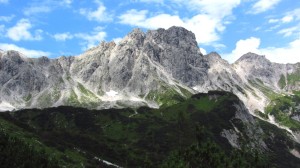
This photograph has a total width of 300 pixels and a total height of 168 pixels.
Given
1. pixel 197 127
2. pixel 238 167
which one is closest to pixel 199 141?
pixel 197 127

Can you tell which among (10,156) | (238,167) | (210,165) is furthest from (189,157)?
(10,156)

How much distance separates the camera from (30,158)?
171 m

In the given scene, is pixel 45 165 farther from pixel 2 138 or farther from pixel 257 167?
pixel 257 167

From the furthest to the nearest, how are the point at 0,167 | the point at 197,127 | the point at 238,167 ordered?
1. the point at 197,127
2. the point at 238,167
3. the point at 0,167

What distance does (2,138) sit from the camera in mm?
178375

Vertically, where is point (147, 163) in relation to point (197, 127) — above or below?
below

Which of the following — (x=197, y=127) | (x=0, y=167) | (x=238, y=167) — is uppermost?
(x=197, y=127)

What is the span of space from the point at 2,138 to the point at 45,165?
23.6 metres

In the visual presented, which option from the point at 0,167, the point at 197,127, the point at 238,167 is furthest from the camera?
the point at 197,127

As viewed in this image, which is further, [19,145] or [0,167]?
[19,145]

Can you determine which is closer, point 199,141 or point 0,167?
point 0,167

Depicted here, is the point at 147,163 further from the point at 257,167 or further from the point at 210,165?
the point at 257,167

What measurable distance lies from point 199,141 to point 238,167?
23.9m

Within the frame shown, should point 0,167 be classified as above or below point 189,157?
below
